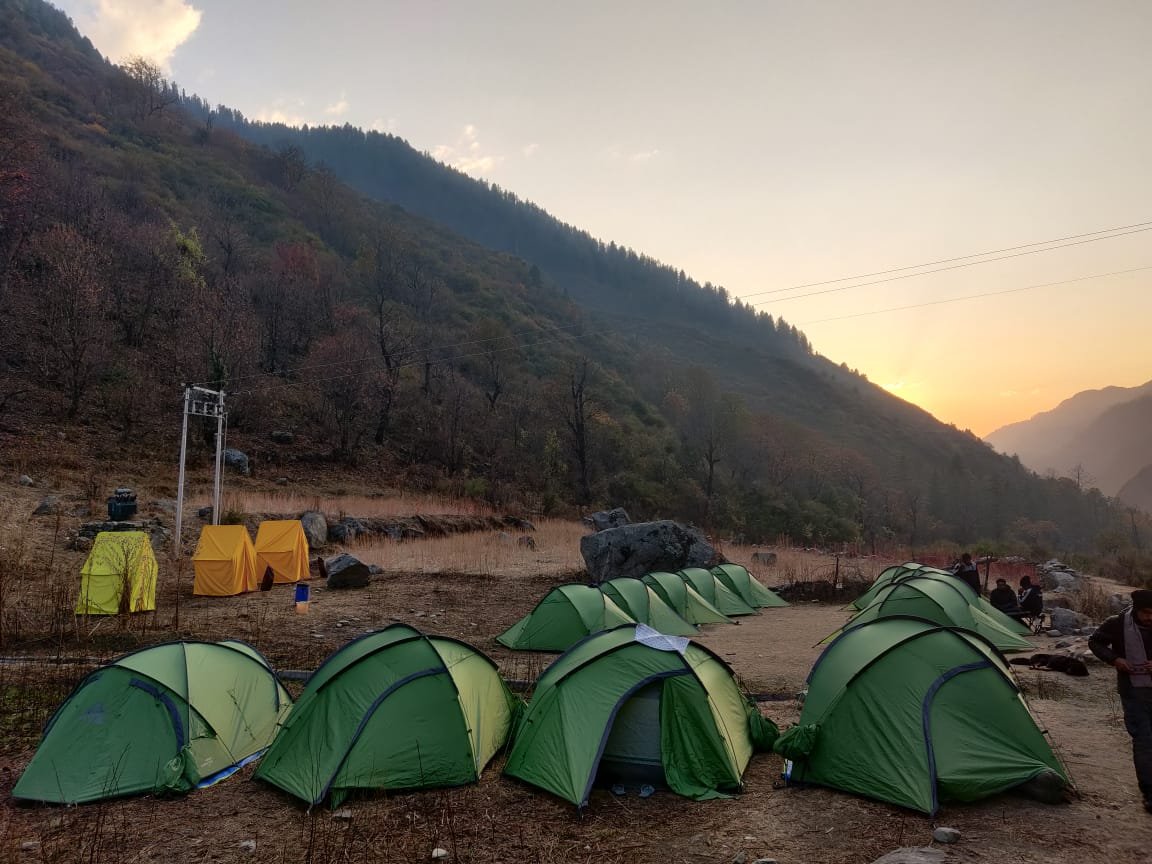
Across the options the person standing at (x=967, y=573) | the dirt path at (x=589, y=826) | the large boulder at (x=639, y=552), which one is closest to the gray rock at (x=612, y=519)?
the large boulder at (x=639, y=552)

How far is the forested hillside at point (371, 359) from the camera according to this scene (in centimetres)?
4081

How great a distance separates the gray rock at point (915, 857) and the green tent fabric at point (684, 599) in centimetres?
1167

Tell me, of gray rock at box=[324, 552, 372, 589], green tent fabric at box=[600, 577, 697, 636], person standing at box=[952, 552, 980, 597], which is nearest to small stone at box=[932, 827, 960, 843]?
green tent fabric at box=[600, 577, 697, 636]

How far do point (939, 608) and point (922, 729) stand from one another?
779cm

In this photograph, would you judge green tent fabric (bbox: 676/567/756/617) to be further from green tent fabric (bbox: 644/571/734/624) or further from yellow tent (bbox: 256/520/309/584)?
yellow tent (bbox: 256/520/309/584)

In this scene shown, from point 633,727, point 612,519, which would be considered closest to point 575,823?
point 633,727

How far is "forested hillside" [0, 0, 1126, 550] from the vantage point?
4081 cm

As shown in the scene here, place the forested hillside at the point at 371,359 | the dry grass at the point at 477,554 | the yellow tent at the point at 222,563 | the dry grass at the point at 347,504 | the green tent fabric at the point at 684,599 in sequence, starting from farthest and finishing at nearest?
1. the forested hillside at the point at 371,359
2. the dry grass at the point at 347,504
3. the dry grass at the point at 477,554
4. the yellow tent at the point at 222,563
5. the green tent fabric at the point at 684,599

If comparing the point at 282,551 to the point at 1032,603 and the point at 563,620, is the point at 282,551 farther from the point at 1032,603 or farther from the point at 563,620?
the point at 1032,603

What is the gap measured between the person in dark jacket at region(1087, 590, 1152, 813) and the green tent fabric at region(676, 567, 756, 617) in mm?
12439

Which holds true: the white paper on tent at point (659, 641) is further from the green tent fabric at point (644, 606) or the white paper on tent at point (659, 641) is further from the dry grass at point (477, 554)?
the dry grass at point (477, 554)

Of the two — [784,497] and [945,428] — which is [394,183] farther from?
[784,497]

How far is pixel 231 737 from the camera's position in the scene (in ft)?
25.3

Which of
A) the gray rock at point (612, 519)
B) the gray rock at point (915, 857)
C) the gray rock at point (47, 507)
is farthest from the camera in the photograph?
the gray rock at point (612, 519)
